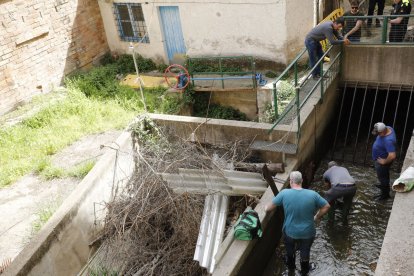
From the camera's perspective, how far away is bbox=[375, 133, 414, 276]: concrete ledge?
4805 millimetres

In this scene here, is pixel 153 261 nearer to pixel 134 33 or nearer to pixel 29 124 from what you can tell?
pixel 29 124

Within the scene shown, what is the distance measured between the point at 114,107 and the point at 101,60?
4185 millimetres

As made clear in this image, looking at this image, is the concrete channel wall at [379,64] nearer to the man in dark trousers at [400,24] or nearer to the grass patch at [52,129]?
the man in dark trousers at [400,24]

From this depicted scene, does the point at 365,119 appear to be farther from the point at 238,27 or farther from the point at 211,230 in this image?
the point at 211,230

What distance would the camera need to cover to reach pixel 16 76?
462 inches

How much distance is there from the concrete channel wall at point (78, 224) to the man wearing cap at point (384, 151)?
504 cm

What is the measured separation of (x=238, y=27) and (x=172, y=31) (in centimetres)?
254

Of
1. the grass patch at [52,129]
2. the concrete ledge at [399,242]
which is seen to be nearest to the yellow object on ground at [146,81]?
the grass patch at [52,129]

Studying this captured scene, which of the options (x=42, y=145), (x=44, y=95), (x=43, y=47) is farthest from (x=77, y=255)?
(x=43, y=47)

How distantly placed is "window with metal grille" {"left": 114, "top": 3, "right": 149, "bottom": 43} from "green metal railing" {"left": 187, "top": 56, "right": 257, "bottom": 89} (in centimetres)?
234

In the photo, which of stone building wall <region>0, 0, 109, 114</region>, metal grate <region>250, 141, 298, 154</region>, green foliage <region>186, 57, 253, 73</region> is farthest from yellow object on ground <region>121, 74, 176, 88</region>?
metal grate <region>250, 141, 298, 154</region>

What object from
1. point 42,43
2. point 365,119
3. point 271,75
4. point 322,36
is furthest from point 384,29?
point 42,43

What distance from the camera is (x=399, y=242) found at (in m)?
5.13

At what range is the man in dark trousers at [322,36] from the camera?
909cm
